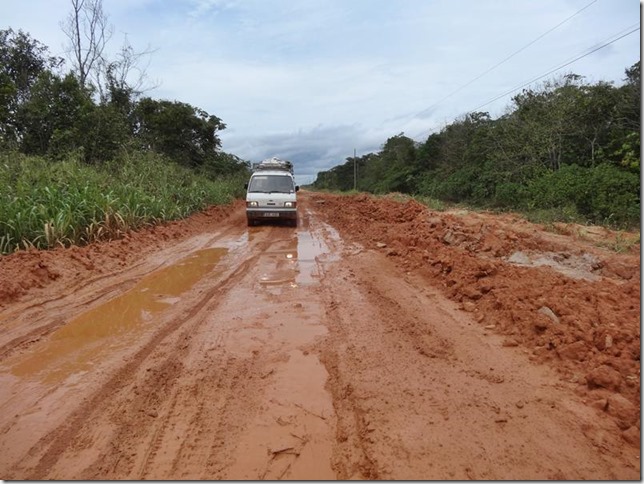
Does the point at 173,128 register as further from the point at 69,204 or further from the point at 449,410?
the point at 449,410

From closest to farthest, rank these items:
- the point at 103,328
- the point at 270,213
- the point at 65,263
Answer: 1. the point at 103,328
2. the point at 65,263
3. the point at 270,213

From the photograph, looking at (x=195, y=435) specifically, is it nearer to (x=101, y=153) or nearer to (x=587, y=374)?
(x=587, y=374)

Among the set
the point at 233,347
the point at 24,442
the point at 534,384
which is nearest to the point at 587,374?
the point at 534,384

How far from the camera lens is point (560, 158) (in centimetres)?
1923

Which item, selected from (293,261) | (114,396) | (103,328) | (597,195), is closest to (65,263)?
(103,328)

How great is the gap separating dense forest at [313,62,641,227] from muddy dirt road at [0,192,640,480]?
677 centimetres

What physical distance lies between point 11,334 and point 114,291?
Result: 1.74m

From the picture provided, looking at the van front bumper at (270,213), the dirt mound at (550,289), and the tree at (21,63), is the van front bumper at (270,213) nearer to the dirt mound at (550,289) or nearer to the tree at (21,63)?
the dirt mound at (550,289)

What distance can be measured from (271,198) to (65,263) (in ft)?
25.6

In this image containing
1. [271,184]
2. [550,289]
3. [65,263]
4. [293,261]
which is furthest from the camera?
[271,184]

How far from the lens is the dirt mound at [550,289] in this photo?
11.3 feet

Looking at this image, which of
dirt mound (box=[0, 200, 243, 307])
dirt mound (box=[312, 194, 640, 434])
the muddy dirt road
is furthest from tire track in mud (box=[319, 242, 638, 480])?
dirt mound (box=[0, 200, 243, 307])

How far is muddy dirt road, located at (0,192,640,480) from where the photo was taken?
8.57ft

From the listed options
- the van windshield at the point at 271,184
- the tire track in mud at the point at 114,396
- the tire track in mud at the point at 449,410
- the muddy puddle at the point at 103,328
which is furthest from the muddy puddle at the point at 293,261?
the van windshield at the point at 271,184
